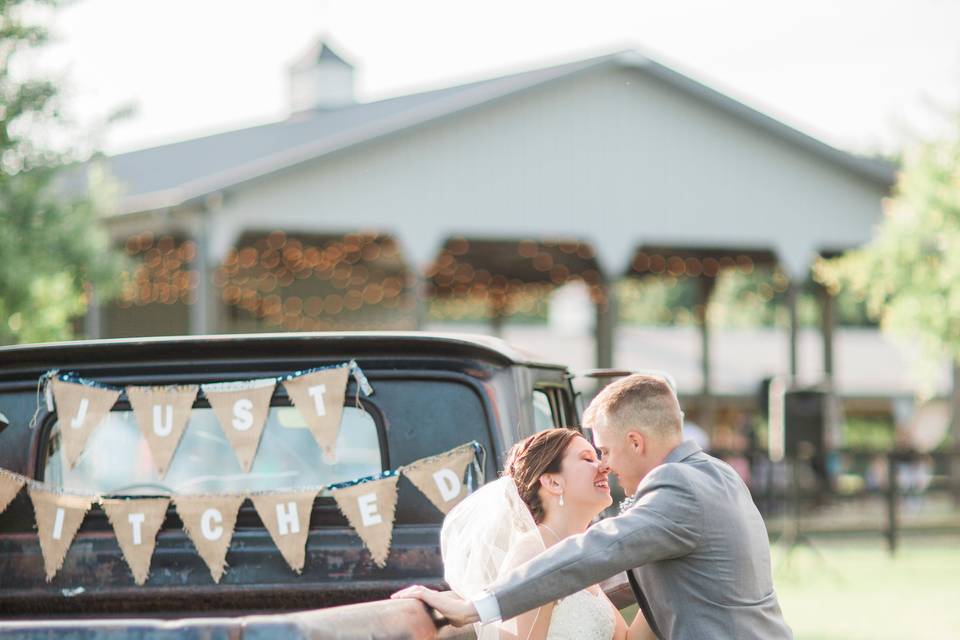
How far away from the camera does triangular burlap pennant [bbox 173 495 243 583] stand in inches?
162

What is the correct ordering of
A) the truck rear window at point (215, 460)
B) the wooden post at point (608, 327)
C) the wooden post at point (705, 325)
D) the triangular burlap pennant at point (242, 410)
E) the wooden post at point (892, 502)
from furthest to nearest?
the wooden post at point (705, 325), the wooden post at point (608, 327), the wooden post at point (892, 502), the truck rear window at point (215, 460), the triangular burlap pennant at point (242, 410)

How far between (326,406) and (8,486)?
110 cm

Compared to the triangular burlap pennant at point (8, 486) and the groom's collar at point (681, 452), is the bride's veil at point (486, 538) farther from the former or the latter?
the triangular burlap pennant at point (8, 486)

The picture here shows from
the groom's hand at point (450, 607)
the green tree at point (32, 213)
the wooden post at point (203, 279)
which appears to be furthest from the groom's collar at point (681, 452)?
the wooden post at point (203, 279)

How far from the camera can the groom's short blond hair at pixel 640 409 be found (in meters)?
3.42

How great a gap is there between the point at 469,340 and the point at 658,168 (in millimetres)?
20830

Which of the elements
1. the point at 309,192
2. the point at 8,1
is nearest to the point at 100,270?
the point at 8,1

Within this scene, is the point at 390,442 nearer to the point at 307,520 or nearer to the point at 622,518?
the point at 307,520

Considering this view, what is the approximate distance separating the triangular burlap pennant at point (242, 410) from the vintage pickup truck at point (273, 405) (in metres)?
0.05

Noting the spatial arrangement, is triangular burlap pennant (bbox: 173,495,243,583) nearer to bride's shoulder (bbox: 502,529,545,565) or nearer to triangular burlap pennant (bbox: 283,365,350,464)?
triangular burlap pennant (bbox: 283,365,350,464)

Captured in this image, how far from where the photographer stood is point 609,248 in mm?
24000

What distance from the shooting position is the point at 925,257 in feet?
73.7

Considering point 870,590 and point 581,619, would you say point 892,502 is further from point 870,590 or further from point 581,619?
point 581,619

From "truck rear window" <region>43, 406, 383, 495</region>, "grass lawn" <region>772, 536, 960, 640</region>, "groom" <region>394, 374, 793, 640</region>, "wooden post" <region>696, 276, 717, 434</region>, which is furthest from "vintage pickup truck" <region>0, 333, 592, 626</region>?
"wooden post" <region>696, 276, 717, 434</region>
